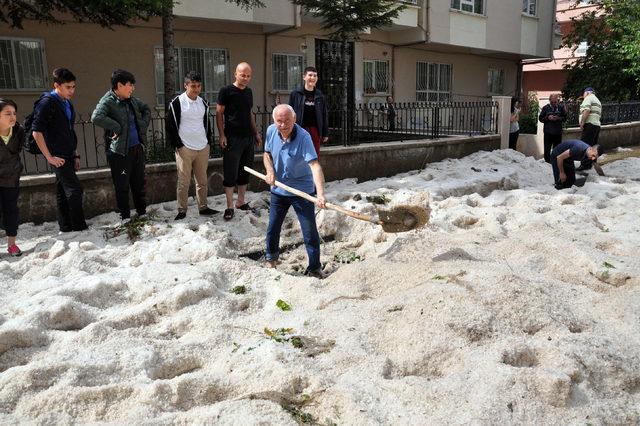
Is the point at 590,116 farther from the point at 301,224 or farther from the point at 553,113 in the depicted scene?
the point at 301,224

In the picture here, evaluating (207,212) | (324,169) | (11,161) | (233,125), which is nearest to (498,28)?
(324,169)

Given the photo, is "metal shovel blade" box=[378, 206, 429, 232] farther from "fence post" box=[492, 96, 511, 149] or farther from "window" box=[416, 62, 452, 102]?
"window" box=[416, 62, 452, 102]

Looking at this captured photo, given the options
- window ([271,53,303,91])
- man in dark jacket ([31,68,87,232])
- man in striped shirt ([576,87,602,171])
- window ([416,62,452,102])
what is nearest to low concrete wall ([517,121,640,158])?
man in striped shirt ([576,87,602,171])

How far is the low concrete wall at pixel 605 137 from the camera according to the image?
11758 millimetres

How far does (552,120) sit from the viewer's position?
1038cm

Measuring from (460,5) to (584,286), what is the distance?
49.7ft

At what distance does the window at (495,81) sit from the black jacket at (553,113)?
10.7 meters

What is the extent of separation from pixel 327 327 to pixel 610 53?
1846cm

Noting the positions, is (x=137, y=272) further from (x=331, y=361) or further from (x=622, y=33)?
(x=622, y=33)

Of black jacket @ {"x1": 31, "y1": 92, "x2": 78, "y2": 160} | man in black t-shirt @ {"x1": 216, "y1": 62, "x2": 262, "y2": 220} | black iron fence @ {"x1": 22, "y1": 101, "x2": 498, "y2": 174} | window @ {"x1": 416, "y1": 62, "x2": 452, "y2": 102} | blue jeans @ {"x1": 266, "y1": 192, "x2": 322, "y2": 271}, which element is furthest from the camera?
window @ {"x1": 416, "y1": 62, "x2": 452, "y2": 102}

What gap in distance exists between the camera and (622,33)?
17969 millimetres

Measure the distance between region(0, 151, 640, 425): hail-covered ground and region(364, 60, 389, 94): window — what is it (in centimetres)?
1101

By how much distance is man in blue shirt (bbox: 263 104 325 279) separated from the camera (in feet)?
15.3

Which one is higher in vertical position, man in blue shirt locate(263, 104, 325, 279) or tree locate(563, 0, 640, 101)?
tree locate(563, 0, 640, 101)
